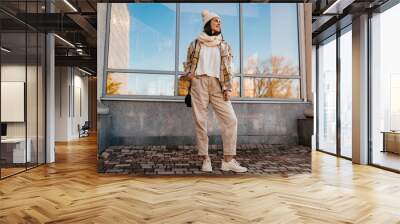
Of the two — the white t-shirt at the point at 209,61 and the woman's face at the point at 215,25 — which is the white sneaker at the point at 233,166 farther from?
the woman's face at the point at 215,25

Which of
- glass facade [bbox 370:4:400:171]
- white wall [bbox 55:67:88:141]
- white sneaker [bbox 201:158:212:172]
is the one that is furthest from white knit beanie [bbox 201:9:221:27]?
white wall [bbox 55:67:88:141]

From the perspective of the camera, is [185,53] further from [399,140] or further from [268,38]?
[399,140]

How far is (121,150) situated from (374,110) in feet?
13.9

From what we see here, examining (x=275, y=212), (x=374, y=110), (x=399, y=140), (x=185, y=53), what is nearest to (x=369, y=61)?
(x=374, y=110)

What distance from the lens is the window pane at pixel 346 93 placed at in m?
6.69

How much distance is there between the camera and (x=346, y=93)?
693 centimetres

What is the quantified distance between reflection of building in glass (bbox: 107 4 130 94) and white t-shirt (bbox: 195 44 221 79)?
0.87 meters

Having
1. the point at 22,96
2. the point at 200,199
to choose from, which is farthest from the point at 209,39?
the point at 22,96

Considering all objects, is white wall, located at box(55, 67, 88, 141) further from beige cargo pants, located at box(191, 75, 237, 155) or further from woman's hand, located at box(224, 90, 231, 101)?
woman's hand, located at box(224, 90, 231, 101)

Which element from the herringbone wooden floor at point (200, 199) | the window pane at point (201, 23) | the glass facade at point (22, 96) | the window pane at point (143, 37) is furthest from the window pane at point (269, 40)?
the glass facade at point (22, 96)

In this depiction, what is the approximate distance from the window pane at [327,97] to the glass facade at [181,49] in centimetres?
358

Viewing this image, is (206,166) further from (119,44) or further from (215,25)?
(119,44)

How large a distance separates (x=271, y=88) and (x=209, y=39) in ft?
3.06

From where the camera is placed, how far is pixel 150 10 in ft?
14.2
